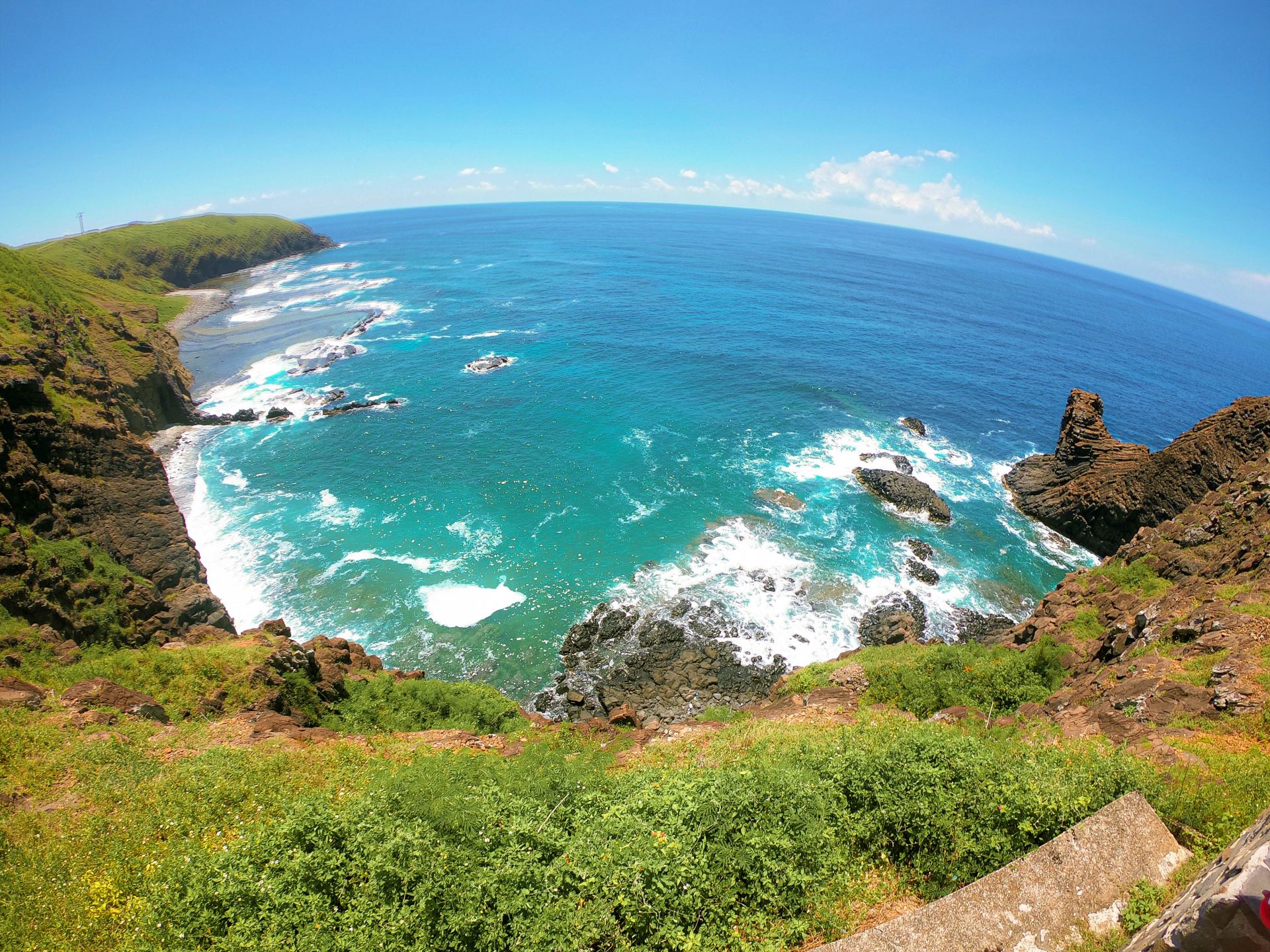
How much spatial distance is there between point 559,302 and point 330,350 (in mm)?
42371

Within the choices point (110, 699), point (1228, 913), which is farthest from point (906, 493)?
point (110, 699)

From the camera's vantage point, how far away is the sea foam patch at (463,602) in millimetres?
34812

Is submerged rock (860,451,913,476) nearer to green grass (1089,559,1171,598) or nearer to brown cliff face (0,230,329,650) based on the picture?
green grass (1089,559,1171,598)

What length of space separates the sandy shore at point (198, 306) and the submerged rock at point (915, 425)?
363ft

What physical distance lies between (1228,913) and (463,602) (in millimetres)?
35248

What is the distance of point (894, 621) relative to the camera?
35094 millimetres

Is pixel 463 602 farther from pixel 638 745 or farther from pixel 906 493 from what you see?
pixel 906 493

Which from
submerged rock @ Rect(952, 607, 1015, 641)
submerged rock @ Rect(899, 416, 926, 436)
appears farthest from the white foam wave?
submerged rock @ Rect(899, 416, 926, 436)

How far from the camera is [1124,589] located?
1040 inches

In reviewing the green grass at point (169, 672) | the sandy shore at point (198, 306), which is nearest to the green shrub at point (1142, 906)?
the green grass at point (169, 672)

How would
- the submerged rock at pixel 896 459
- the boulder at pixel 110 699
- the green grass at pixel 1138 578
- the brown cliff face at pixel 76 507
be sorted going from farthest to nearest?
the submerged rock at pixel 896 459, the green grass at pixel 1138 578, the brown cliff face at pixel 76 507, the boulder at pixel 110 699

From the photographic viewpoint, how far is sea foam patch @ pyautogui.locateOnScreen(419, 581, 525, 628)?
34.8 meters

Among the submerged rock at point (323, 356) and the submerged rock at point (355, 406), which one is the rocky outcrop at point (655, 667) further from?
the submerged rock at point (323, 356)

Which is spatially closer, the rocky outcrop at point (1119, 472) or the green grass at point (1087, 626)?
the green grass at point (1087, 626)
